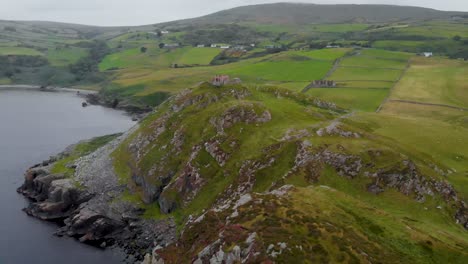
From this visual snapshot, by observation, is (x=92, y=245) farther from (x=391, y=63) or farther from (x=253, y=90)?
(x=391, y=63)

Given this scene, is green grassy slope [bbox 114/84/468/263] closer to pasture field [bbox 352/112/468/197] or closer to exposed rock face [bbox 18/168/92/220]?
pasture field [bbox 352/112/468/197]

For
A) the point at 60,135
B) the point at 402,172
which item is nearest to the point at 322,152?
the point at 402,172

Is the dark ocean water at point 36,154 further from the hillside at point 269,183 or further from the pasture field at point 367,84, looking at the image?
the pasture field at point 367,84

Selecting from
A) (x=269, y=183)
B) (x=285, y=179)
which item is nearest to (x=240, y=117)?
(x=269, y=183)

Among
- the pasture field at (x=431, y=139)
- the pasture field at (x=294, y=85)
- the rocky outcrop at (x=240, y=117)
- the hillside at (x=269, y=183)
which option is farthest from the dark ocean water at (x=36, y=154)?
the pasture field at (x=294, y=85)

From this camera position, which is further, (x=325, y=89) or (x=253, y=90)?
(x=325, y=89)

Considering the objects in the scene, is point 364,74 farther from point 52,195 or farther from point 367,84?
point 52,195
